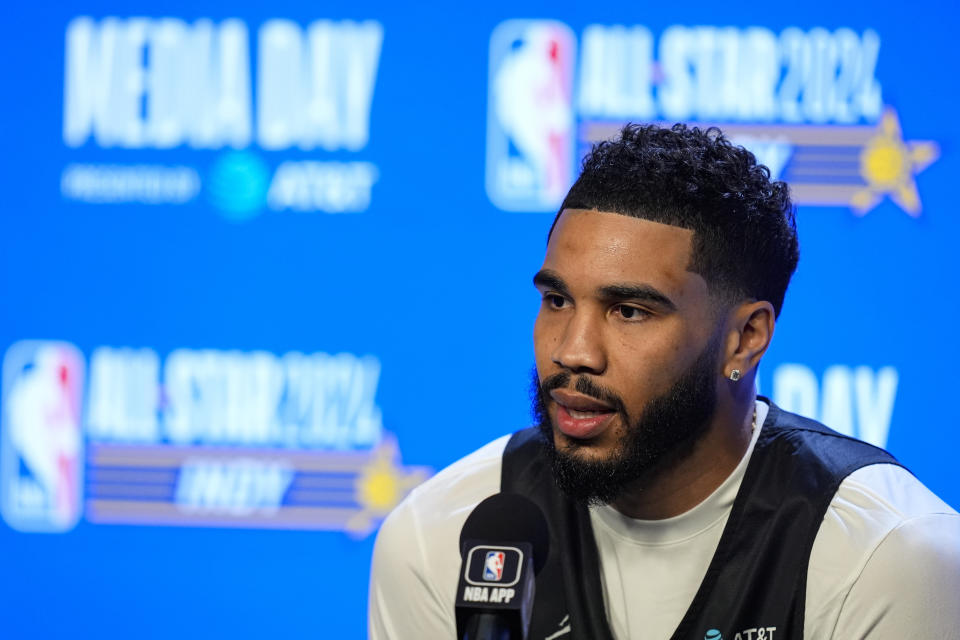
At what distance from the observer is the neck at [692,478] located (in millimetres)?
1830

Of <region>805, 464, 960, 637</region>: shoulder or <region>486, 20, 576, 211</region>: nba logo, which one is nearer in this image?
<region>805, 464, 960, 637</region>: shoulder

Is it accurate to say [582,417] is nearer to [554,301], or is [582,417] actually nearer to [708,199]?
[554,301]

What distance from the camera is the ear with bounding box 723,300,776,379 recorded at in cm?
181

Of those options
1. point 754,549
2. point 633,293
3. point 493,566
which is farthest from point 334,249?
point 493,566

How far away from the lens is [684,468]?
1.83 meters

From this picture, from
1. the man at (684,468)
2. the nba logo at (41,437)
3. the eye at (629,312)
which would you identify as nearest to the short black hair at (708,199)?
the man at (684,468)

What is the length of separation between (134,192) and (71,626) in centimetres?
127

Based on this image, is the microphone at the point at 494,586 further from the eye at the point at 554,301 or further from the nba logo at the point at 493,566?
the eye at the point at 554,301

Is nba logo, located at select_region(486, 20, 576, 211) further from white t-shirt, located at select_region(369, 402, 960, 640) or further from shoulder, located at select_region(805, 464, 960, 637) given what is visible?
shoulder, located at select_region(805, 464, 960, 637)

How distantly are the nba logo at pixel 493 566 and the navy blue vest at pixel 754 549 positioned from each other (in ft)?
1.97

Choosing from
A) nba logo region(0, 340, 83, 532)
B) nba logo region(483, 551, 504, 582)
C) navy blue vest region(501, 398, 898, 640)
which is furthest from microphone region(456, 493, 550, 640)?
nba logo region(0, 340, 83, 532)

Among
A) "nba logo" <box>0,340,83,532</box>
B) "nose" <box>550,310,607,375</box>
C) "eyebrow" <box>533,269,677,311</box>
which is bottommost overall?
"nba logo" <box>0,340,83,532</box>

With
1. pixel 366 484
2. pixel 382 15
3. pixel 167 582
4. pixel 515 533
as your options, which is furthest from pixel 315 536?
pixel 515 533

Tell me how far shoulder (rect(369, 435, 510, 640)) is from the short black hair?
0.57 m
